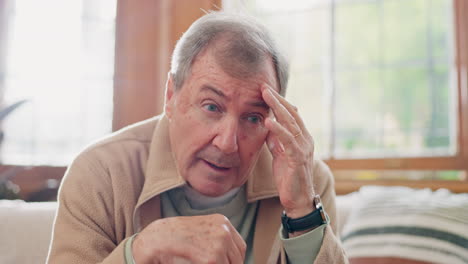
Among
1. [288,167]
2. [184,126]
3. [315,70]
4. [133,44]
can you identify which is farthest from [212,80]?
[315,70]

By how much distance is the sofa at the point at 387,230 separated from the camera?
4.94 ft

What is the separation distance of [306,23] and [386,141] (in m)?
0.80

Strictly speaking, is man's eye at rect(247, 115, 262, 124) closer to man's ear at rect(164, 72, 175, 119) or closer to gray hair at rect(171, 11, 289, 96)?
gray hair at rect(171, 11, 289, 96)

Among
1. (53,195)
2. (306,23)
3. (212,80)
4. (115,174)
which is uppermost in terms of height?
(306,23)

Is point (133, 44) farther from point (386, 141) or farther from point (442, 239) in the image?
point (442, 239)

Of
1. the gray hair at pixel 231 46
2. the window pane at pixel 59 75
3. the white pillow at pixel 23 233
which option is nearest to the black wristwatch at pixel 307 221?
the gray hair at pixel 231 46

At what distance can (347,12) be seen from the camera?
8.68 feet

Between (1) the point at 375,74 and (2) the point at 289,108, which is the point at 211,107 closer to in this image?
(2) the point at 289,108

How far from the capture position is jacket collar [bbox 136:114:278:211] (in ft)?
4.02

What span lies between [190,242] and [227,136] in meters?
0.30

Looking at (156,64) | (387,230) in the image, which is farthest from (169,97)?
(156,64)

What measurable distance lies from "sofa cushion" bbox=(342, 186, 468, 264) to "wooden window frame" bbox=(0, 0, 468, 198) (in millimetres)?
614

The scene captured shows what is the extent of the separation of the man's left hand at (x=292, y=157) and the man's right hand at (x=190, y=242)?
26 centimetres

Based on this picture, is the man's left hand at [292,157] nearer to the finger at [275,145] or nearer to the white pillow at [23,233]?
the finger at [275,145]
